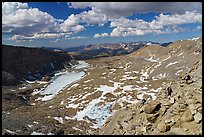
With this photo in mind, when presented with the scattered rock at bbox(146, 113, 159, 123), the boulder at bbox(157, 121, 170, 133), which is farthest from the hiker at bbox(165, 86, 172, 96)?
the boulder at bbox(157, 121, 170, 133)

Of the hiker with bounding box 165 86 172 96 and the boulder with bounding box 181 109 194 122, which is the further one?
the hiker with bounding box 165 86 172 96

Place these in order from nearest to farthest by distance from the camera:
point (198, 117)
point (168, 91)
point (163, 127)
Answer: point (198, 117)
point (163, 127)
point (168, 91)

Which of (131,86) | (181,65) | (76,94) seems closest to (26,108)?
(76,94)

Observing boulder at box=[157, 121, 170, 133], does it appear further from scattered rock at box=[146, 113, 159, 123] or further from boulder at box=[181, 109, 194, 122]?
scattered rock at box=[146, 113, 159, 123]

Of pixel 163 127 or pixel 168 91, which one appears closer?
pixel 163 127

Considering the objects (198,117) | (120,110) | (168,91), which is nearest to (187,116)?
(198,117)

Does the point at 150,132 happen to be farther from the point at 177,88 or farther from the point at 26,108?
the point at 26,108

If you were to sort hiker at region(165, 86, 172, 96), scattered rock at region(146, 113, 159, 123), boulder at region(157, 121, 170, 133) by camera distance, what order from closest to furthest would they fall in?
boulder at region(157, 121, 170, 133)
scattered rock at region(146, 113, 159, 123)
hiker at region(165, 86, 172, 96)

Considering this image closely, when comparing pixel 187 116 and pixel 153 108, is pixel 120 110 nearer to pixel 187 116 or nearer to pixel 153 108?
pixel 153 108

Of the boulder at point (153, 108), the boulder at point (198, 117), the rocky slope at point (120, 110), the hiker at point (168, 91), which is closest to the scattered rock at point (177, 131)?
the rocky slope at point (120, 110)

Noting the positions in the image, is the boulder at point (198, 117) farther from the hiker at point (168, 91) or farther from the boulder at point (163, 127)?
the hiker at point (168, 91)

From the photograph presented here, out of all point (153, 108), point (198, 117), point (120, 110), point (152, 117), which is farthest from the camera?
point (120, 110)
